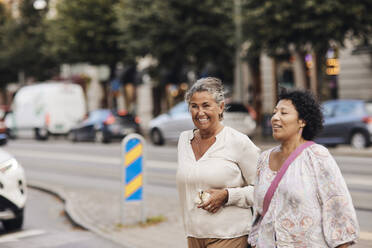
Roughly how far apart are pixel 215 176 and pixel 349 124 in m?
16.1

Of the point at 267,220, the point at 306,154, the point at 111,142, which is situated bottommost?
the point at 111,142

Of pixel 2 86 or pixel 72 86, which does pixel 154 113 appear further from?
pixel 2 86

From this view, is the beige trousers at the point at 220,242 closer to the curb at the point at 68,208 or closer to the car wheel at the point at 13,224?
the curb at the point at 68,208

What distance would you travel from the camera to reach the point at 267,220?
3.39 meters

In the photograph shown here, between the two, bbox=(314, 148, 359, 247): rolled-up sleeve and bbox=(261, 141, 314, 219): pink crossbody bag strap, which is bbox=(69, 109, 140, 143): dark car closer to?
bbox=(261, 141, 314, 219): pink crossbody bag strap

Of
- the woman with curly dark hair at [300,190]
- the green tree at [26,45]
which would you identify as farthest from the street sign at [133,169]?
the green tree at [26,45]

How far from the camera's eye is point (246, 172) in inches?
152

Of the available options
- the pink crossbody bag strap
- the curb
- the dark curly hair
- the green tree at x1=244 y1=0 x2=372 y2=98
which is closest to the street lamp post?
the green tree at x1=244 y1=0 x2=372 y2=98

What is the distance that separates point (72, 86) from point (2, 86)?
81.9ft

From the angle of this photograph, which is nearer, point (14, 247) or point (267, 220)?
point (267, 220)

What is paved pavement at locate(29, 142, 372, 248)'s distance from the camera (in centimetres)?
766

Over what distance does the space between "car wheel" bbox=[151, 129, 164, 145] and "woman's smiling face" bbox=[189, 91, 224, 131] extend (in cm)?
2133

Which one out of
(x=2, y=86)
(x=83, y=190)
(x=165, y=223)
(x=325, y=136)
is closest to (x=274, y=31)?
(x=325, y=136)

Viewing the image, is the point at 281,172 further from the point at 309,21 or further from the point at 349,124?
the point at 309,21
